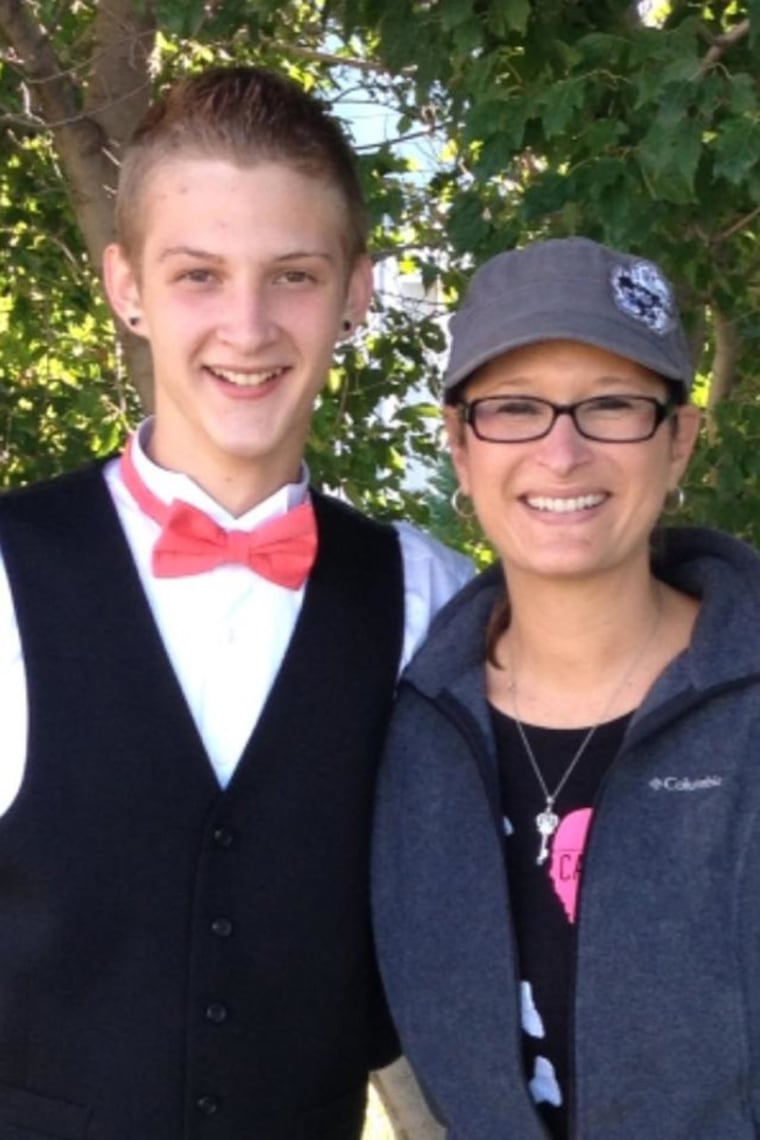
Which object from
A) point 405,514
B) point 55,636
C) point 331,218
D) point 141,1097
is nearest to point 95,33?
point 405,514

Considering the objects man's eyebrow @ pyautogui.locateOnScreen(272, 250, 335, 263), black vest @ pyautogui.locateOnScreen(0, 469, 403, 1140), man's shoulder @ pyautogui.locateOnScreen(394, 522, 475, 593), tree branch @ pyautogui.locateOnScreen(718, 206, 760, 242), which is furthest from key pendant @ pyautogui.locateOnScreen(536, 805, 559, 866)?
tree branch @ pyautogui.locateOnScreen(718, 206, 760, 242)

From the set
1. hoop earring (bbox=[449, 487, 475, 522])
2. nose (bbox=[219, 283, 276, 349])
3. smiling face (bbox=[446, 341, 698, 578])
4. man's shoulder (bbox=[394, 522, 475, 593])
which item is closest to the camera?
smiling face (bbox=[446, 341, 698, 578])

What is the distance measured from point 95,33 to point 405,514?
1.53 metres

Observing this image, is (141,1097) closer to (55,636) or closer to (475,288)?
(55,636)

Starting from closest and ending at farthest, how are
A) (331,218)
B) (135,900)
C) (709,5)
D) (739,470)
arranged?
(135,900)
(331,218)
(709,5)
(739,470)

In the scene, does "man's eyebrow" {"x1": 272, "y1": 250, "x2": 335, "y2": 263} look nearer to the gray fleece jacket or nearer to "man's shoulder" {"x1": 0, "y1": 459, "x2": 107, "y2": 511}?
"man's shoulder" {"x1": 0, "y1": 459, "x2": 107, "y2": 511}

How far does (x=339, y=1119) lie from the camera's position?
247cm

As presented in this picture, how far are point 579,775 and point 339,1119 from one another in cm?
55

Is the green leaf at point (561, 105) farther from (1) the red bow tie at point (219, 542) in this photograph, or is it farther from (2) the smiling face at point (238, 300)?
(1) the red bow tie at point (219, 542)

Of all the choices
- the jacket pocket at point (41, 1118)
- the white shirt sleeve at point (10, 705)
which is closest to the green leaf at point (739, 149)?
the white shirt sleeve at point (10, 705)

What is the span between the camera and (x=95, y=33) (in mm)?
4430

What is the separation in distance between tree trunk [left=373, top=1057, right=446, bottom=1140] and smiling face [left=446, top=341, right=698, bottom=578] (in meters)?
1.38

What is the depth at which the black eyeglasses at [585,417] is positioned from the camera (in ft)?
7.41

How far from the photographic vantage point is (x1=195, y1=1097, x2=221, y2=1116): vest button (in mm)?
2320
